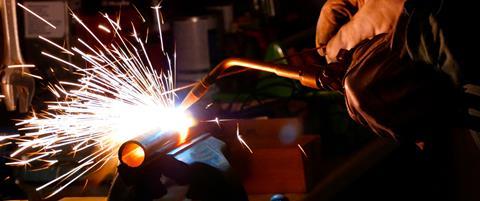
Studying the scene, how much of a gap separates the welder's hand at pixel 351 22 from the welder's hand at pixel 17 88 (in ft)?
2.50

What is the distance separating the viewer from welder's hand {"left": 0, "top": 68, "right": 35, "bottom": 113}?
5.24 ft

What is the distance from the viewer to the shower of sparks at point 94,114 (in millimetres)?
1550

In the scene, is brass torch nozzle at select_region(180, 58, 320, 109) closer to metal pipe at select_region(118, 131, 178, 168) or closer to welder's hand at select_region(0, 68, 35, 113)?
metal pipe at select_region(118, 131, 178, 168)

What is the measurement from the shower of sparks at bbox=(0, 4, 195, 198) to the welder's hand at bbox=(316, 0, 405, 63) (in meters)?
0.35

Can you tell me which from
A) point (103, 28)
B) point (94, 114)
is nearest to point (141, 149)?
point (94, 114)

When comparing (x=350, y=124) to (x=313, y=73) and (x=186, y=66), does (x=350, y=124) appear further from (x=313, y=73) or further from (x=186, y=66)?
(x=313, y=73)

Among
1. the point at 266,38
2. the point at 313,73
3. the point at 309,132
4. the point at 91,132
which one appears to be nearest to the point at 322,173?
the point at 309,132

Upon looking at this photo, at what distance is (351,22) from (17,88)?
883mm

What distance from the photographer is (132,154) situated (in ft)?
3.94

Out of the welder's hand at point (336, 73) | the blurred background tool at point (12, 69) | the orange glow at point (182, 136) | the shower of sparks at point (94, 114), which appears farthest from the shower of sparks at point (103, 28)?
the welder's hand at point (336, 73)

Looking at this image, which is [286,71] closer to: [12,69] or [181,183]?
[181,183]

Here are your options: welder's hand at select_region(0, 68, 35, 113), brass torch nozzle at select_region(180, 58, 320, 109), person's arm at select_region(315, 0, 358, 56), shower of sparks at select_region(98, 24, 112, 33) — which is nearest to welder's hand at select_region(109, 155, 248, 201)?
brass torch nozzle at select_region(180, 58, 320, 109)

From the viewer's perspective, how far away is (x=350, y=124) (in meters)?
1.97

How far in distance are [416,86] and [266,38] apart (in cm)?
194
